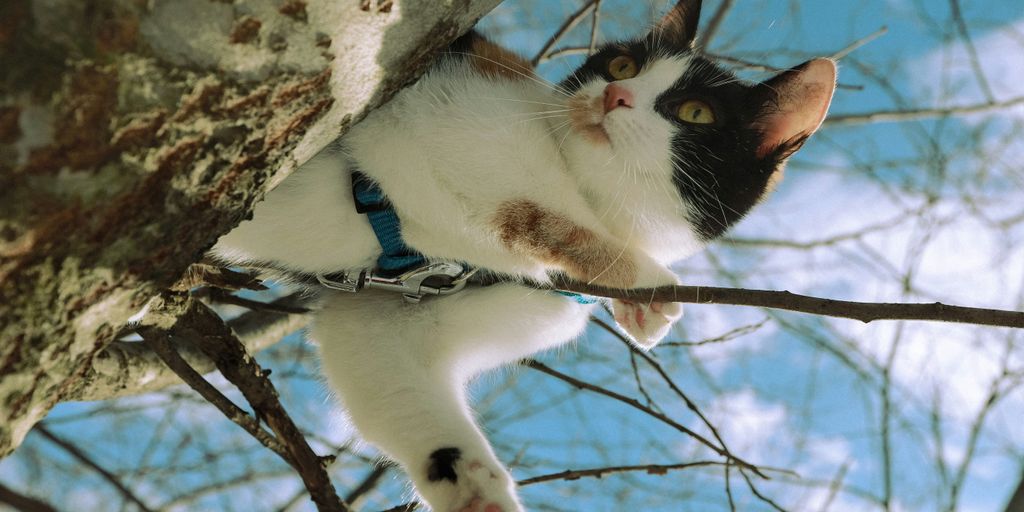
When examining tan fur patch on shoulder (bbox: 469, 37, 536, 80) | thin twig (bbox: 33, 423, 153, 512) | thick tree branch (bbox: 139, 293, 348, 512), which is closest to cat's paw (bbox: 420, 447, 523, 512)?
thick tree branch (bbox: 139, 293, 348, 512)

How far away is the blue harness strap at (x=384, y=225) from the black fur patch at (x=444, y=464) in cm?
48

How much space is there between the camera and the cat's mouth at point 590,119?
1.97 meters

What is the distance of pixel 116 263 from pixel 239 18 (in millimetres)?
357

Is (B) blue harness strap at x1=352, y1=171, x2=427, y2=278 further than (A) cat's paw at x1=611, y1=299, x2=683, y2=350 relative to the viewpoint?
No

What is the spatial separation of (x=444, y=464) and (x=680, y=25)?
1.55m

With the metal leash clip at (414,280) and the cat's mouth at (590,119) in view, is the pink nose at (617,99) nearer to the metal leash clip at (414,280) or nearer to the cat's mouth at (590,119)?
the cat's mouth at (590,119)

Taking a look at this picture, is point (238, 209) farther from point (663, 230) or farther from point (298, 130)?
point (663, 230)

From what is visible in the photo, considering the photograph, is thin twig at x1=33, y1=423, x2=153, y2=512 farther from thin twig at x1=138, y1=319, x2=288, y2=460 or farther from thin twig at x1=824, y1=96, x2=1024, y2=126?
thin twig at x1=824, y1=96, x2=1024, y2=126

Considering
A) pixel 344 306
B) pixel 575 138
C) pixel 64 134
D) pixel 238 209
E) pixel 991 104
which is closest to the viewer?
pixel 64 134

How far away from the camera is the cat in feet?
6.02

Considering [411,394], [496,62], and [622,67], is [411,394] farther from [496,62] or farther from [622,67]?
[622,67]

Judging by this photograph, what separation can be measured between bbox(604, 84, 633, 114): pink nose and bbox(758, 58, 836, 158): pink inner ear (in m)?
0.41

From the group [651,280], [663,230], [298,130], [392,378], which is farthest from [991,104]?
[298,130]

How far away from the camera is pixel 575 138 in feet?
6.59
